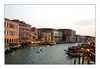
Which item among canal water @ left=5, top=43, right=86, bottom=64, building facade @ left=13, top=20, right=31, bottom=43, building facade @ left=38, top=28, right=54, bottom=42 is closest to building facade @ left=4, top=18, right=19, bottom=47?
building facade @ left=13, top=20, right=31, bottom=43

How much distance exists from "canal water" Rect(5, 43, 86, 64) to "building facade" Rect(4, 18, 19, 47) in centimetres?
21

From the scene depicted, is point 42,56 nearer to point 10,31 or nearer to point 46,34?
point 46,34

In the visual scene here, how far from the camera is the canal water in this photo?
→ 4102mm

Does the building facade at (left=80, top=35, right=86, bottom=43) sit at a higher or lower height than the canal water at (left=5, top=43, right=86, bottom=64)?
higher

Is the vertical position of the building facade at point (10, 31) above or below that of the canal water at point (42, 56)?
above

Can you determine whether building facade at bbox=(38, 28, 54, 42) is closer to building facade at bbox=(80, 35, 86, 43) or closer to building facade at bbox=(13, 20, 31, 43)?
building facade at bbox=(13, 20, 31, 43)

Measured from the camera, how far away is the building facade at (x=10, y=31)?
13.4ft

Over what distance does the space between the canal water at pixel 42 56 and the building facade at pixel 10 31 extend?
0.70 ft

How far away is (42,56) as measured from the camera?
4168 mm

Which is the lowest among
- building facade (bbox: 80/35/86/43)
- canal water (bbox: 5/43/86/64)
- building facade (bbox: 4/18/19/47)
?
canal water (bbox: 5/43/86/64)

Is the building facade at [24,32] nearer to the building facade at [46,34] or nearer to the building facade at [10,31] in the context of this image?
the building facade at [10,31]

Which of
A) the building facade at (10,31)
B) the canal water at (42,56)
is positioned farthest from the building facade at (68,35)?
the building facade at (10,31)
